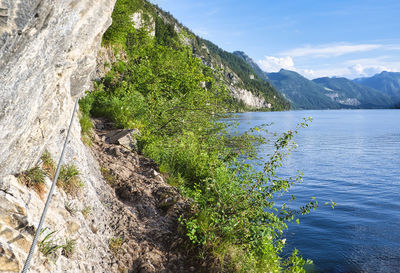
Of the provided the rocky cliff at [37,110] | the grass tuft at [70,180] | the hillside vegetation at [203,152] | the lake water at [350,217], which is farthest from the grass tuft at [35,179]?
the lake water at [350,217]

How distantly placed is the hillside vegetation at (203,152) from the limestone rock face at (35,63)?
137 inches

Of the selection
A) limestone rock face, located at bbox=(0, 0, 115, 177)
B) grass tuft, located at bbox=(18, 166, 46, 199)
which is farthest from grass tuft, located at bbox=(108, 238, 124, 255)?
limestone rock face, located at bbox=(0, 0, 115, 177)

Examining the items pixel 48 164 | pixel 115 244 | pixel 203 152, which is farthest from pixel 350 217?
pixel 48 164

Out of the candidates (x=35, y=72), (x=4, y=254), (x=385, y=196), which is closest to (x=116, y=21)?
(x=35, y=72)

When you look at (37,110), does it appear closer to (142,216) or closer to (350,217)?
(142,216)

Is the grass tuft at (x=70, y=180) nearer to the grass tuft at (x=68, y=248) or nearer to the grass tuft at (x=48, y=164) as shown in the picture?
the grass tuft at (x=48, y=164)

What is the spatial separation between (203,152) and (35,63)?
26.5 feet

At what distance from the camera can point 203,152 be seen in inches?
443

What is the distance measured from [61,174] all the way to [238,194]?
4102 millimetres

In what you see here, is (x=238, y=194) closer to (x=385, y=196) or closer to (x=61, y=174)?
(x=61, y=174)

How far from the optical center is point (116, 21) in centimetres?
2025

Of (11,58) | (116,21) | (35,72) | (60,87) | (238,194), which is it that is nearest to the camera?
(11,58)

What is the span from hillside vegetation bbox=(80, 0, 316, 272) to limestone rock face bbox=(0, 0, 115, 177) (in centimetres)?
348

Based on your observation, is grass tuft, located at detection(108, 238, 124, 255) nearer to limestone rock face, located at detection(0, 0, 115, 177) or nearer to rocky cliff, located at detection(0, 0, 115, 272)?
rocky cliff, located at detection(0, 0, 115, 272)
